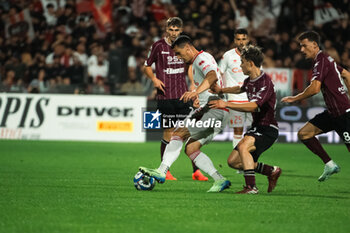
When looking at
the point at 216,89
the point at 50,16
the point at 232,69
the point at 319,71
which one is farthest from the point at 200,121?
the point at 50,16

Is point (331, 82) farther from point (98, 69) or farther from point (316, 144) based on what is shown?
point (98, 69)

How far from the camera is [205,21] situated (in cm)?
1947

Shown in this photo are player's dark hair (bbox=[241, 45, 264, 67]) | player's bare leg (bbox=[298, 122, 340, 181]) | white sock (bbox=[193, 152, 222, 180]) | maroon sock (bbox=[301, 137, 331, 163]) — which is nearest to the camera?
player's dark hair (bbox=[241, 45, 264, 67])

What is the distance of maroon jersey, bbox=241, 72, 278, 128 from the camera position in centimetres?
816

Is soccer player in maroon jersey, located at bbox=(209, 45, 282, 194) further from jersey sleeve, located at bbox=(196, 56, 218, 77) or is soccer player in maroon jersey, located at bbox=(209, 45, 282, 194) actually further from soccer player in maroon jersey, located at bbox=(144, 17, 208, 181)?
soccer player in maroon jersey, located at bbox=(144, 17, 208, 181)

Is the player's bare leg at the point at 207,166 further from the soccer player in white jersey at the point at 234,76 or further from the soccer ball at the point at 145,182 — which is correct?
the soccer player in white jersey at the point at 234,76

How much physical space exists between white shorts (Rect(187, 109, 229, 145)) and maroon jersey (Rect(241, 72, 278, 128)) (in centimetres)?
47

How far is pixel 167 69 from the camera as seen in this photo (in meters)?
11.0

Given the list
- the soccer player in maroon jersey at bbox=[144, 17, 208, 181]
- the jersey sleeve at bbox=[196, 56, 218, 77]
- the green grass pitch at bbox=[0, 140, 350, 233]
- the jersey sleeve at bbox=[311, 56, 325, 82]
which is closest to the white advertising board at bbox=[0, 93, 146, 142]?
the green grass pitch at bbox=[0, 140, 350, 233]

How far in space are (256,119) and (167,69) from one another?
113 inches

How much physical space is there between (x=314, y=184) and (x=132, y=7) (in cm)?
1188

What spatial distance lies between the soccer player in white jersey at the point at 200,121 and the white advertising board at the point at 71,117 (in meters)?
9.07

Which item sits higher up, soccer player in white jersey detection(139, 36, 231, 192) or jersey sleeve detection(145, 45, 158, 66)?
jersey sleeve detection(145, 45, 158, 66)

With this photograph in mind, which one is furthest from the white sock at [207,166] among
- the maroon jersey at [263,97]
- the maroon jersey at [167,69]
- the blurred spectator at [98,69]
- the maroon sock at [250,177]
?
the blurred spectator at [98,69]
